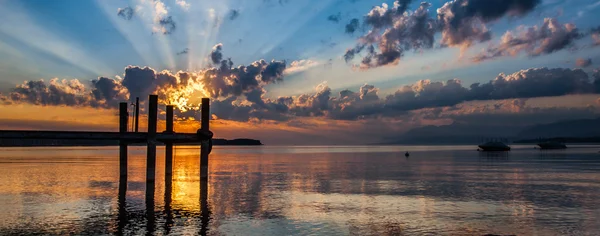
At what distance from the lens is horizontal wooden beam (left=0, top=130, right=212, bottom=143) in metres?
34.0

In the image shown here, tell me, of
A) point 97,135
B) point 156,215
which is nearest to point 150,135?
point 97,135

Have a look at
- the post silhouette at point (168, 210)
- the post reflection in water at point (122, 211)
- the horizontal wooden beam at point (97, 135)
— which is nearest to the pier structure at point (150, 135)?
the horizontal wooden beam at point (97, 135)

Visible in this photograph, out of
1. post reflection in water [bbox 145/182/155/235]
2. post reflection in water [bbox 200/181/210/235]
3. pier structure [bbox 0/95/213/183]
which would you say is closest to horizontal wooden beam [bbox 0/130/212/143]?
pier structure [bbox 0/95/213/183]

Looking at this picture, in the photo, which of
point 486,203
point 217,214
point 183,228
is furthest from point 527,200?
point 183,228

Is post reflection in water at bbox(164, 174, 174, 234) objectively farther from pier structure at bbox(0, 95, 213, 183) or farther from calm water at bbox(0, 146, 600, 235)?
pier structure at bbox(0, 95, 213, 183)

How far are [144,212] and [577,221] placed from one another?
2312 cm

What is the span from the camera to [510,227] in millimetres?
23469

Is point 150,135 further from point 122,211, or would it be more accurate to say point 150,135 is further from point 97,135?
point 122,211

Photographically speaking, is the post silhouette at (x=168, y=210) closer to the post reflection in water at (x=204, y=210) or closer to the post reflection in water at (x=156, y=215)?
the post reflection in water at (x=156, y=215)

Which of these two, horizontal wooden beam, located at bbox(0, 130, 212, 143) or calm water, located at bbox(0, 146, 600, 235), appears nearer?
calm water, located at bbox(0, 146, 600, 235)

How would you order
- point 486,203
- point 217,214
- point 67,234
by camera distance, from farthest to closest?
point 486,203 < point 217,214 < point 67,234

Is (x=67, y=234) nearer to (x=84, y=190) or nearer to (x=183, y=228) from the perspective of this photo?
(x=183, y=228)

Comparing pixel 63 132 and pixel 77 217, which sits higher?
pixel 63 132

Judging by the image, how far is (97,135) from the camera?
37906 mm
